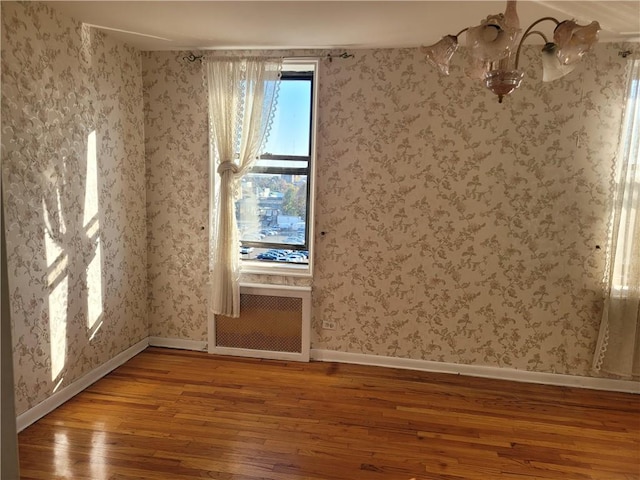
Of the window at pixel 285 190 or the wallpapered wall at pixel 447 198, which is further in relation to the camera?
the window at pixel 285 190

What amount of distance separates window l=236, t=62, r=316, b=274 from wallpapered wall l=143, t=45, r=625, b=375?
21 centimetres

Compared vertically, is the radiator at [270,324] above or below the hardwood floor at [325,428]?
above

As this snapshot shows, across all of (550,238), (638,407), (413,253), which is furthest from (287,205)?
(638,407)

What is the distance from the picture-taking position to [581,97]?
3322 mm

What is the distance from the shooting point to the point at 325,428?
2906 mm

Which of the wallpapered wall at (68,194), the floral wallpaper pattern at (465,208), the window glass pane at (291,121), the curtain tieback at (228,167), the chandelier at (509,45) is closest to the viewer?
the chandelier at (509,45)

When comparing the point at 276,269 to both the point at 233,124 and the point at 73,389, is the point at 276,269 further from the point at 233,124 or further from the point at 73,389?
the point at 73,389

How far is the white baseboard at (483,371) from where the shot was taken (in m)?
3.54

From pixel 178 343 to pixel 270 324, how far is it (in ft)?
2.96

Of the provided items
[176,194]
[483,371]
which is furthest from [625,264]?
[176,194]

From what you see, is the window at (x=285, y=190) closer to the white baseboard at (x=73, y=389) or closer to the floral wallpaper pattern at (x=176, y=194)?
the floral wallpaper pattern at (x=176, y=194)

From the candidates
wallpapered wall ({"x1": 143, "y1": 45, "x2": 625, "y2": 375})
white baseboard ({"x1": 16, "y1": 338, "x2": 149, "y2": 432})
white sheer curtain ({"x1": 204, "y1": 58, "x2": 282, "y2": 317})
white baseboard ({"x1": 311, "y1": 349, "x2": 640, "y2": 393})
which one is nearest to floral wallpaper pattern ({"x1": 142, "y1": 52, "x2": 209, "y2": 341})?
wallpapered wall ({"x1": 143, "y1": 45, "x2": 625, "y2": 375})

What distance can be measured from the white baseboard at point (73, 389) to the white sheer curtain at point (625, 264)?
375 centimetres

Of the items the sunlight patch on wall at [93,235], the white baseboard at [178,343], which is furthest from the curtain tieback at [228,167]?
the white baseboard at [178,343]
